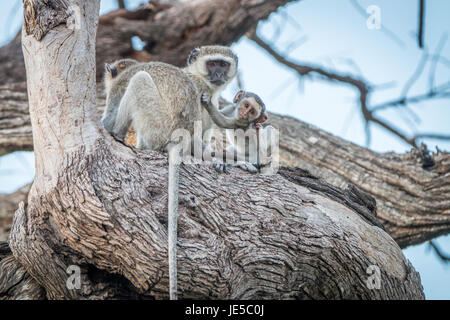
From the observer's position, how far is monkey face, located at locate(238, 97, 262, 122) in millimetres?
5488

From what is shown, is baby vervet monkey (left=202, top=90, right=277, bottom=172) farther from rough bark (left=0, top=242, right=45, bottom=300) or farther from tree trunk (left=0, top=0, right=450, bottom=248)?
rough bark (left=0, top=242, right=45, bottom=300)

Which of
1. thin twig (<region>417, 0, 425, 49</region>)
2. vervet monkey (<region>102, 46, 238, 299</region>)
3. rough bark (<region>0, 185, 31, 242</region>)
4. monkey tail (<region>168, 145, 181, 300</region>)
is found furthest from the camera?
rough bark (<region>0, 185, 31, 242</region>)

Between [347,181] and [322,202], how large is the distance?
7.04 feet

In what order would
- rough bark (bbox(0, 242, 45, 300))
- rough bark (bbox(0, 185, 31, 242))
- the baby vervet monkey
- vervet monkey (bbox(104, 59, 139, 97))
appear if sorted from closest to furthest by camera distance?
1. rough bark (bbox(0, 242, 45, 300))
2. vervet monkey (bbox(104, 59, 139, 97))
3. the baby vervet monkey
4. rough bark (bbox(0, 185, 31, 242))

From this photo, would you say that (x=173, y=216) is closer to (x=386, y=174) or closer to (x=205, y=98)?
(x=205, y=98)

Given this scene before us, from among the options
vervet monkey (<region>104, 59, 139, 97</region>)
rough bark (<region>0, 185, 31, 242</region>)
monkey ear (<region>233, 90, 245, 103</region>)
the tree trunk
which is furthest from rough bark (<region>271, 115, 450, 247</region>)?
rough bark (<region>0, 185, 31, 242</region>)

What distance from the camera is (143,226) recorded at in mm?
3533

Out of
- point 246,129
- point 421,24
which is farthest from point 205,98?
point 421,24

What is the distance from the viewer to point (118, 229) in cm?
347

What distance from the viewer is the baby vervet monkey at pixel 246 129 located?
5469 mm

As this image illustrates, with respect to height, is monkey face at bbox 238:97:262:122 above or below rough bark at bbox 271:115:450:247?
above

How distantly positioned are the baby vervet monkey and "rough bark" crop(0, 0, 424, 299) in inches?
51.1

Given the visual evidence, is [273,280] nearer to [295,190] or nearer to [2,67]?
[295,190]

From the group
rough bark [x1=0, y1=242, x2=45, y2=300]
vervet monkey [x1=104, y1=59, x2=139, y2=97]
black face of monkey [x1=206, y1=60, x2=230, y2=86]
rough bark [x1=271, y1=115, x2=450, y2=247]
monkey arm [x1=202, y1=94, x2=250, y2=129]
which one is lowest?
rough bark [x1=0, y1=242, x2=45, y2=300]
